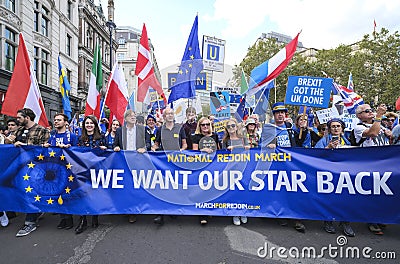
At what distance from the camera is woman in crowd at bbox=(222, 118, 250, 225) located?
394cm

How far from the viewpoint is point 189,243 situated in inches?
131

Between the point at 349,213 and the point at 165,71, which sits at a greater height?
the point at 165,71

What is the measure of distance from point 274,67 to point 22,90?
15.4 feet

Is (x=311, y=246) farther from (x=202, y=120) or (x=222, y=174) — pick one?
(x=202, y=120)

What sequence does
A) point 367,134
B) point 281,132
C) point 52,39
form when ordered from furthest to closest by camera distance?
1. point 52,39
2. point 281,132
3. point 367,134

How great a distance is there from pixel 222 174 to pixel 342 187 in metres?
1.67

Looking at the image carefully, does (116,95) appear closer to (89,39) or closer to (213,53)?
(213,53)

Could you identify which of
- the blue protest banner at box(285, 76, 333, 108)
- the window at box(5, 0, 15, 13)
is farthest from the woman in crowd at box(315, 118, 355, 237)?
the window at box(5, 0, 15, 13)

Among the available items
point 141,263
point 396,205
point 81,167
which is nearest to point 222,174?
point 141,263

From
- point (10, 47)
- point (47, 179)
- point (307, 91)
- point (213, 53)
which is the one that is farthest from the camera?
point (10, 47)

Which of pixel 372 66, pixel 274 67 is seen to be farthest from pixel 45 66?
pixel 372 66

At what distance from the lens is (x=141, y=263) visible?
9.39 ft

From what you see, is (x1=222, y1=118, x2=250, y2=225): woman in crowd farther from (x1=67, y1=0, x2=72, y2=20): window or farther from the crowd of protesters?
(x1=67, y1=0, x2=72, y2=20): window

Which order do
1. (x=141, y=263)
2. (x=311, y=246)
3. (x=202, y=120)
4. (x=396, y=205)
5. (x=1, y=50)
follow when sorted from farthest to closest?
1. (x=1, y=50)
2. (x=202, y=120)
3. (x=396, y=205)
4. (x=311, y=246)
5. (x=141, y=263)
